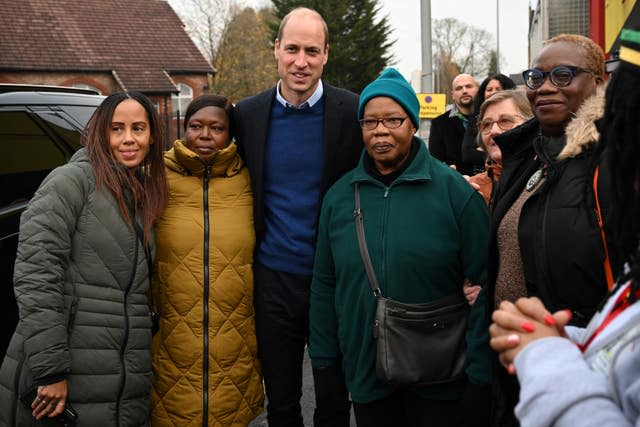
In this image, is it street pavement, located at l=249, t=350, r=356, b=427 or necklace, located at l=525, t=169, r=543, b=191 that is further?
street pavement, located at l=249, t=350, r=356, b=427

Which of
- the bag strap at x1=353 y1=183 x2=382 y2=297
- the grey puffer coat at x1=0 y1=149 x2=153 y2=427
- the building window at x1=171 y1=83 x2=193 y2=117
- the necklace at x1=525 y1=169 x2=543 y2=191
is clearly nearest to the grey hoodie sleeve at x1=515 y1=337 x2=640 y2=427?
the necklace at x1=525 y1=169 x2=543 y2=191

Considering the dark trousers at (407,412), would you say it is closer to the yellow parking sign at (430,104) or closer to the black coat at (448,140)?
the black coat at (448,140)

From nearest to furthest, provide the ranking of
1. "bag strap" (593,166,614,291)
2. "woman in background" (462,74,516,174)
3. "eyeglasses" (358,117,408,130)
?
"bag strap" (593,166,614,291) → "eyeglasses" (358,117,408,130) → "woman in background" (462,74,516,174)

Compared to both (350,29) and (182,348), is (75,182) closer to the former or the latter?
(182,348)

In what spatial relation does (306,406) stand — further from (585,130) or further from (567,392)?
(567,392)

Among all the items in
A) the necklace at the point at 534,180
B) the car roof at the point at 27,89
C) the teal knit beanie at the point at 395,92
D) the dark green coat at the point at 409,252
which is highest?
the car roof at the point at 27,89

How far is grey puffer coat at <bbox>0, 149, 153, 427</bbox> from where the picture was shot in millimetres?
2613

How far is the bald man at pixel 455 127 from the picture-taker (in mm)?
6066

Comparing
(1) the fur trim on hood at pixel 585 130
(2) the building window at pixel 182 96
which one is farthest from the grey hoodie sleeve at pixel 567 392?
(2) the building window at pixel 182 96

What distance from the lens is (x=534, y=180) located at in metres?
2.33

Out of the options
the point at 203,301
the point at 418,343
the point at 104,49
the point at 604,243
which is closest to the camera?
the point at 604,243

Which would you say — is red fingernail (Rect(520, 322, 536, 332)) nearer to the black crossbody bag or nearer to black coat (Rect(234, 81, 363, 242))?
the black crossbody bag

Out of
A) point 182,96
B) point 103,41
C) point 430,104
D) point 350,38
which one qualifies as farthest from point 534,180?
point 350,38

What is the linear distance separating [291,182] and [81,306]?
1.20 metres
